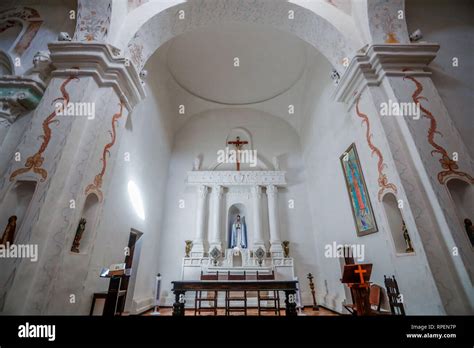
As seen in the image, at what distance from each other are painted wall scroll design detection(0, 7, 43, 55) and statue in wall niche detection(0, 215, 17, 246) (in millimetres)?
2840

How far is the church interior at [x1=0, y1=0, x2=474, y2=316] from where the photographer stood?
2291 millimetres

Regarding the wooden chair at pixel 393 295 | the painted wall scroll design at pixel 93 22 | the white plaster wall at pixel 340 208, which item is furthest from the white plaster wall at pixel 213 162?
the painted wall scroll design at pixel 93 22

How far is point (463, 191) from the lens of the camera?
2498 millimetres

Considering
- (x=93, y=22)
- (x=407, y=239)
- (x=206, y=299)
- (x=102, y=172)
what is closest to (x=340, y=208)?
(x=407, y=239)

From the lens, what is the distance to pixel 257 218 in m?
7.27

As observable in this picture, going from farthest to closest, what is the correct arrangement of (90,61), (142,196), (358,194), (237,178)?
(237,178) → (142,196) → (358,194) → (90,61)

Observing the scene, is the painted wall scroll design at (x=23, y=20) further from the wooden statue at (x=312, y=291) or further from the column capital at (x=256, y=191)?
the wooden statue at (x=312, y=291)

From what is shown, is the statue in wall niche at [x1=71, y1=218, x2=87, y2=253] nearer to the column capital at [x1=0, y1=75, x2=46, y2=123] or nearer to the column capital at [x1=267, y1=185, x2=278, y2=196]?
the column capital at [x1=0, y1=75, x2=46, y2=123]

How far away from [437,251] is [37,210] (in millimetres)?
3976

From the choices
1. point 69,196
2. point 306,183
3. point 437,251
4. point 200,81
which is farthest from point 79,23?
point 306,183

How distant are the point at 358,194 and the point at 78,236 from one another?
4.64 metres

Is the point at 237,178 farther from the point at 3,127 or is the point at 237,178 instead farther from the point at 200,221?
the point at 3,127
